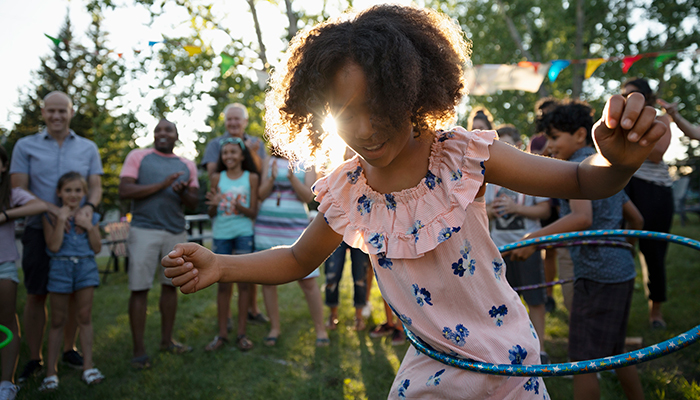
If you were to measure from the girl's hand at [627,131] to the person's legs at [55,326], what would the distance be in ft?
13.3

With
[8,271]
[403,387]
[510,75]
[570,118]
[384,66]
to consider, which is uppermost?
[510,75]

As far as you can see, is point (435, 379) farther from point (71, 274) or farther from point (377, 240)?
point (71, 274)

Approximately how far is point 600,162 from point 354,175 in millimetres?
846

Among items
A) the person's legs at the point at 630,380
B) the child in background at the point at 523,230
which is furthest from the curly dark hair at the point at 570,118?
the person's legs at the point at 630,380

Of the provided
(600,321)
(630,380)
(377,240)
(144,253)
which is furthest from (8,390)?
(630,380)

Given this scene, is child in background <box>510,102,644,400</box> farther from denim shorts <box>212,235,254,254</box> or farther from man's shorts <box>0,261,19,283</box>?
man's shorts <box>0,261,19,283</box>

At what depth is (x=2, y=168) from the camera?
3.69 meters

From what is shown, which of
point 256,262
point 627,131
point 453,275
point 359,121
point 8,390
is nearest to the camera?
point 627,131

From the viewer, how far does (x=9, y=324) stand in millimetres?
3510

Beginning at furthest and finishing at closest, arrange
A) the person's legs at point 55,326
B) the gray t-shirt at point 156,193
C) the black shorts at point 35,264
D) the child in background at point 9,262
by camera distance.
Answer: the gray t-shirt at point 156,193 < the black shorts at point 35,264 < the person's legs at point 55,326 < the child in background at point 9,262

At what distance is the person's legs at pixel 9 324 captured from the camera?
3.38 m

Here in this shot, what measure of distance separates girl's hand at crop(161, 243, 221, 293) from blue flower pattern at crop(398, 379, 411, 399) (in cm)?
76

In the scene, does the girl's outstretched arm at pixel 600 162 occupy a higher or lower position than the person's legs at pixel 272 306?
higher

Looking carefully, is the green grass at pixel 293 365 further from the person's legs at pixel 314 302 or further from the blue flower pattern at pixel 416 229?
the blue flower pattern at pixel 416 229
